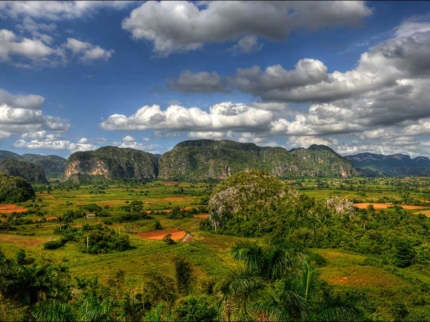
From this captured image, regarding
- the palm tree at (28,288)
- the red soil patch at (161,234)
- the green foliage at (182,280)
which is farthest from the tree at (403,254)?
the palm tree at (28,288)

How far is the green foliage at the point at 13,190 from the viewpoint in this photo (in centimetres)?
16038

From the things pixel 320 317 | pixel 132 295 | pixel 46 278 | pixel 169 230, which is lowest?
pixel 169 230

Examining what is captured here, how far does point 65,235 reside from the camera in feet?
272

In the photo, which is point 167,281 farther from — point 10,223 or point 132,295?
point 10,223

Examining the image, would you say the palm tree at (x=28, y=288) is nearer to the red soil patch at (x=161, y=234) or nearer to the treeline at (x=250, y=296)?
the treeline at (x=250, y=296)

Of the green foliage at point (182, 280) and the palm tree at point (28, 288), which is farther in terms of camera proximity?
the green foliage at point (182, 280)

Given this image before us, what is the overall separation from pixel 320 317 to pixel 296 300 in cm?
115

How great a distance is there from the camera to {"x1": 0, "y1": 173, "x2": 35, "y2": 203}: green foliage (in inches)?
6314

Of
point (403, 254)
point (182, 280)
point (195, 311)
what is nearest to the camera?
point (195, 311)

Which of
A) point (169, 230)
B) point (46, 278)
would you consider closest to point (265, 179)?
point (169, 230)

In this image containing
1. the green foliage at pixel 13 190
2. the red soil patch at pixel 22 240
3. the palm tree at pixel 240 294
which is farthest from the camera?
the green foliage at pixel 13 190

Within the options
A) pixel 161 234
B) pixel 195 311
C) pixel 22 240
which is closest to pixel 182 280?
pixel 195 311

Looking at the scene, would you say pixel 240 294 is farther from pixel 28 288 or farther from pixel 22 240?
pixel 22 240

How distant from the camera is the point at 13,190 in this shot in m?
169
